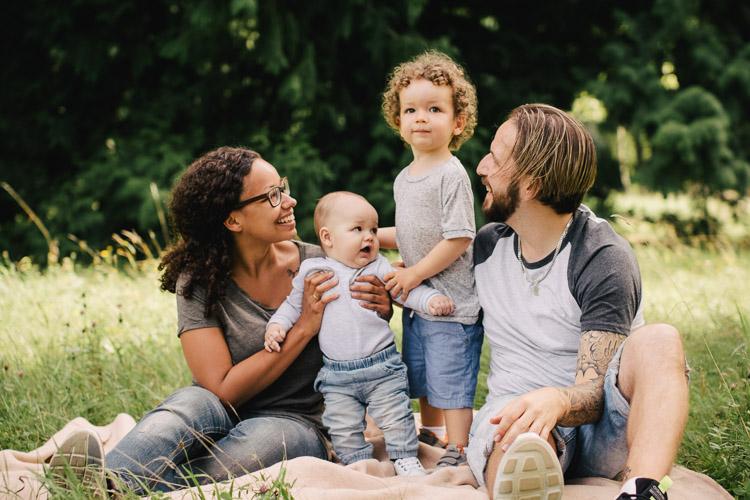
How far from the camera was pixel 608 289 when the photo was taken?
2473 mm

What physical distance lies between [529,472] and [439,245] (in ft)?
3.35

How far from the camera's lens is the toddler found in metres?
2.95

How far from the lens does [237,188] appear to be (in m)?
3.05

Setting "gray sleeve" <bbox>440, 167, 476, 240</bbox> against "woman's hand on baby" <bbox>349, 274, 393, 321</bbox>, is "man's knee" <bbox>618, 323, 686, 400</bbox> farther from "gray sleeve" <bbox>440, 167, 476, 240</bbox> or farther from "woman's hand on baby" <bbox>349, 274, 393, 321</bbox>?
"woman's hand on baby" <bbox>349, 274, 393, 321</bbox>

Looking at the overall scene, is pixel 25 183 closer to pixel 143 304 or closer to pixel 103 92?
pixel 103 92

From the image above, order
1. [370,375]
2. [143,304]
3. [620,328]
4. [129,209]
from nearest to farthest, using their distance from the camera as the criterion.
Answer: [620,328] < [370,375] < [143,304] < [129,209]

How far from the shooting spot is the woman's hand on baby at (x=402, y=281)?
295 centimetres

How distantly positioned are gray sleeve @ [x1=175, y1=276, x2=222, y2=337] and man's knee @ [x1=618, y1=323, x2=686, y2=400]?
1.54 metres

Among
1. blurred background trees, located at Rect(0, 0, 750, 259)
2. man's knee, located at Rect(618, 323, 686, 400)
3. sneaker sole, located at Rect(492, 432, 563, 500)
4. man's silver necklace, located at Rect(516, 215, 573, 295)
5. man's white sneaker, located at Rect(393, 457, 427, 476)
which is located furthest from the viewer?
blurred background trees, located at Rect(0, 0, 750, 259)

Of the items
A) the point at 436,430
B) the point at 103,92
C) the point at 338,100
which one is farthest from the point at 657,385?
the point at 103,92

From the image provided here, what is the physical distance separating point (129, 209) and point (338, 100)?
2.30 m

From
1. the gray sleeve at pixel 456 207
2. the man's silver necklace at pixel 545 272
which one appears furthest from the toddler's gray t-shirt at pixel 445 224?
the man's silver necklace at pixel 545 272

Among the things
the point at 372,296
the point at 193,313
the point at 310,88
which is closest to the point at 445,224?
the point at 372,296

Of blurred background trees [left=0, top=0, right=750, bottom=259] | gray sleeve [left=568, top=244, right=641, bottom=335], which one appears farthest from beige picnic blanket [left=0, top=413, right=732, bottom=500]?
blurred background trees [left=0, top=0, right=750, bottom=259]
